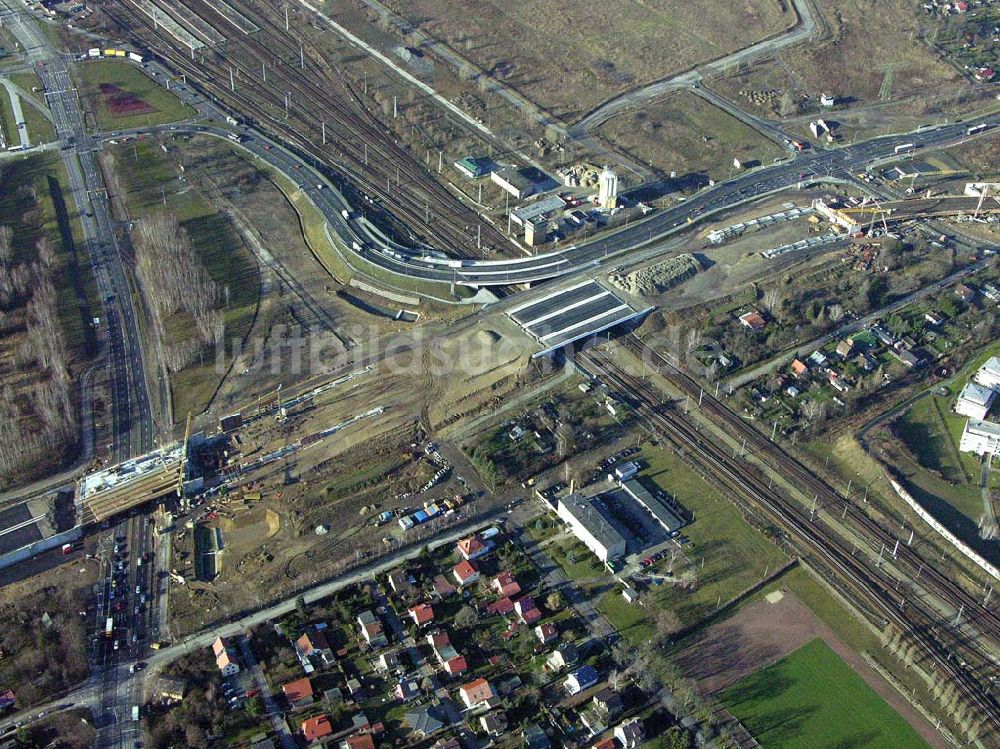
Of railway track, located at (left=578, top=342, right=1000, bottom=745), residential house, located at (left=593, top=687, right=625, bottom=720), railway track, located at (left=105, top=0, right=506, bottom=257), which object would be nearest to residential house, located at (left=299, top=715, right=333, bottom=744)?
residential house, located at (left=593, top=687, right=625, bottom=720)

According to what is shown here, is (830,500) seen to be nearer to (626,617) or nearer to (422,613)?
(626,617)

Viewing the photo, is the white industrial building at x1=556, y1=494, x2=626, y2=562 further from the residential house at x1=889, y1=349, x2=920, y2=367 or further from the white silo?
the white silo

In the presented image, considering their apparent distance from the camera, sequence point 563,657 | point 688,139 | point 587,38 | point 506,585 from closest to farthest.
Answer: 1. point 563,657
2. point 506,585
3. point 688,139
4. point 587,38

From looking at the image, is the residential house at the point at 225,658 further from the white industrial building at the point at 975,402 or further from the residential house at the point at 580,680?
the white industrial building at the point at 975,402

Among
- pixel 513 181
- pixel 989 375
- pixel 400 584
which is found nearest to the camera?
pixel 400 584

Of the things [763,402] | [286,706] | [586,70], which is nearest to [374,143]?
[586,70]

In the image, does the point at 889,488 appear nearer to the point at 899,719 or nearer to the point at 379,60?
the point at 899,719

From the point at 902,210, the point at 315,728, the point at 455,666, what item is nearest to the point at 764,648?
the point at 455,666
